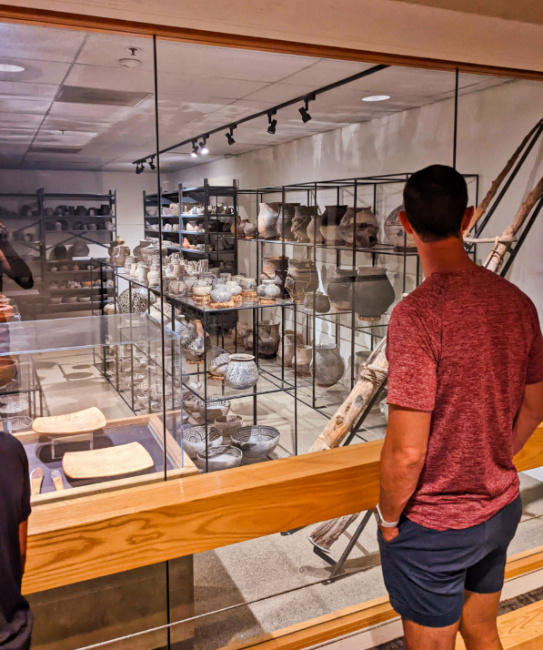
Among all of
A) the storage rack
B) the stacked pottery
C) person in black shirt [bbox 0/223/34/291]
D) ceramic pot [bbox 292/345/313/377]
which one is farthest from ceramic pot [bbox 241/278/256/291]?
person in black shirt [bbox 0/223/34/291]

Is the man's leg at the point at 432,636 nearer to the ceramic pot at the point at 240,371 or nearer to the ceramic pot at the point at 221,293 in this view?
the ceramic pot at the point at 240,371

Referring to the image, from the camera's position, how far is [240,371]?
1896mm

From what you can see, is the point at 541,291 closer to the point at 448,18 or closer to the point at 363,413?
the point at 363,413

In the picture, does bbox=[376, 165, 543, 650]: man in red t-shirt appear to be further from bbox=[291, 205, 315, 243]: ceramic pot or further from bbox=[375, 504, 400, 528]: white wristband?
bbox=[291, 205, 315, 243]: ceramic pot

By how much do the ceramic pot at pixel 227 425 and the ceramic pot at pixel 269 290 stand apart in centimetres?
43

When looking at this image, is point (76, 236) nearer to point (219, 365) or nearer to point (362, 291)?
point (219, 365)

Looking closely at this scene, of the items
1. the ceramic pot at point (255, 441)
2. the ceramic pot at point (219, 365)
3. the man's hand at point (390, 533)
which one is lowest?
the ceramic pot at point (255, 441)

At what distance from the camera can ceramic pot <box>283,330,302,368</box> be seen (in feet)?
6.87

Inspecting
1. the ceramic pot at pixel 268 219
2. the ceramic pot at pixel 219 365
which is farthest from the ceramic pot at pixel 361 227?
the ceramic pot at pixel 219 365

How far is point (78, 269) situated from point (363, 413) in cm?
118

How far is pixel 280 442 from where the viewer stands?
A: 6.47 ft

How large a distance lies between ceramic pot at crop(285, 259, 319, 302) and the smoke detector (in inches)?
32.7

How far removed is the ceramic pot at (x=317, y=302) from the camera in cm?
212

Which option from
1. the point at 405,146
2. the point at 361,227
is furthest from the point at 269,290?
the point at 405,146
